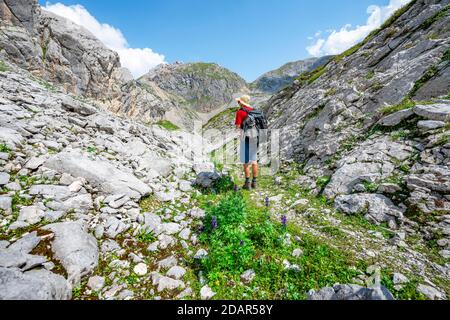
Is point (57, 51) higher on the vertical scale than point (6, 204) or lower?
higher

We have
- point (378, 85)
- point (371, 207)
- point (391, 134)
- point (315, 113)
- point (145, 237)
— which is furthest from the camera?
point (315, 113)

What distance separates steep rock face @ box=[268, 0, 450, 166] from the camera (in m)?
9.52

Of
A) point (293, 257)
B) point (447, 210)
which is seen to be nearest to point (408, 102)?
point (447, 210)

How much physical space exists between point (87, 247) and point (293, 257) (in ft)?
13.7

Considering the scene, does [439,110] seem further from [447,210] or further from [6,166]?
[6,166]

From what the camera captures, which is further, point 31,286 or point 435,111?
point 435,111

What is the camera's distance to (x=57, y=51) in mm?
20688

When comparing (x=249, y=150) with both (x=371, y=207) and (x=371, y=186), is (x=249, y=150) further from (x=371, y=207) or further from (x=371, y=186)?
(x=371, y=207)

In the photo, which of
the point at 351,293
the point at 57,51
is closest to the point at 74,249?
the point at 351,293

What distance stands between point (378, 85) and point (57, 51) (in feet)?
91.5

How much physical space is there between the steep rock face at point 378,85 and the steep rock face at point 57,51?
21502 mm

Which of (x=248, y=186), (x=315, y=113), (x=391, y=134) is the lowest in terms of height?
(x=248, y=186)

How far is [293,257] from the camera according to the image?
14.5 feet

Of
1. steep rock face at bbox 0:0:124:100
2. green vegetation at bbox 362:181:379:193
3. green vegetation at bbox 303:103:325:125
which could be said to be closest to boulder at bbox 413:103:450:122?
green vegetation at bbox 362:181:379:193
